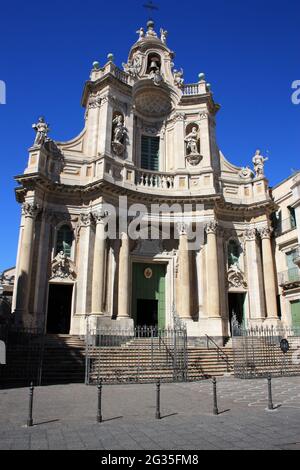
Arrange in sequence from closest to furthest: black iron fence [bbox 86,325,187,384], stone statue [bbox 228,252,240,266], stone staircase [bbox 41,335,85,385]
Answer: stone staircase [bbox 41,335,85,385] < black iron fence [bbox 86,325,187,384] < stone statue [bbox 228,252,240,266]

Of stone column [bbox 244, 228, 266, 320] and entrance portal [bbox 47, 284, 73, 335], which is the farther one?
stone column [bbox 244, 228, 266, 320]

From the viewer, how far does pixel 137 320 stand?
24.2m

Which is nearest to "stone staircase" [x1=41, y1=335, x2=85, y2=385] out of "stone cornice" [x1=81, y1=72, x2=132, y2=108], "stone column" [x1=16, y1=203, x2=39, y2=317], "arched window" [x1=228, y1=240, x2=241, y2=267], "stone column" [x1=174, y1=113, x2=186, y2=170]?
"stone column" [x1=16, y1=203, x2=39, y2=317]

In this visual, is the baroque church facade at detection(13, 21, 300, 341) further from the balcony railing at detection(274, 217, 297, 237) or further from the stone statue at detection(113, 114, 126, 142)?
the balcony railing at detection(274, 217, 297, 237)

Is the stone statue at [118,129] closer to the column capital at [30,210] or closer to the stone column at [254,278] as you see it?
the column capital at [30,210]

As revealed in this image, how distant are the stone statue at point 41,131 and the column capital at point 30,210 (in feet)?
13.7

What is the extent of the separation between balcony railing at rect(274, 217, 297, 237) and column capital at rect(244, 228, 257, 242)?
2.77m

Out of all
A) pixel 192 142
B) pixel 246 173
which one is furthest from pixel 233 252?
pixel 192 142

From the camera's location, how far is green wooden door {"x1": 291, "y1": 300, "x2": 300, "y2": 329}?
83.8 feet

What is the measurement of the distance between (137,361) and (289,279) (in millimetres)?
14306

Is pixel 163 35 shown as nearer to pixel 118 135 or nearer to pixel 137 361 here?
pixel 118 135

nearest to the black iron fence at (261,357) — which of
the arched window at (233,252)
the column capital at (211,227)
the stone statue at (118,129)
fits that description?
the arched window at (233,252)

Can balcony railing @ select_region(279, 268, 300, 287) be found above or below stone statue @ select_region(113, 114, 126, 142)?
below
